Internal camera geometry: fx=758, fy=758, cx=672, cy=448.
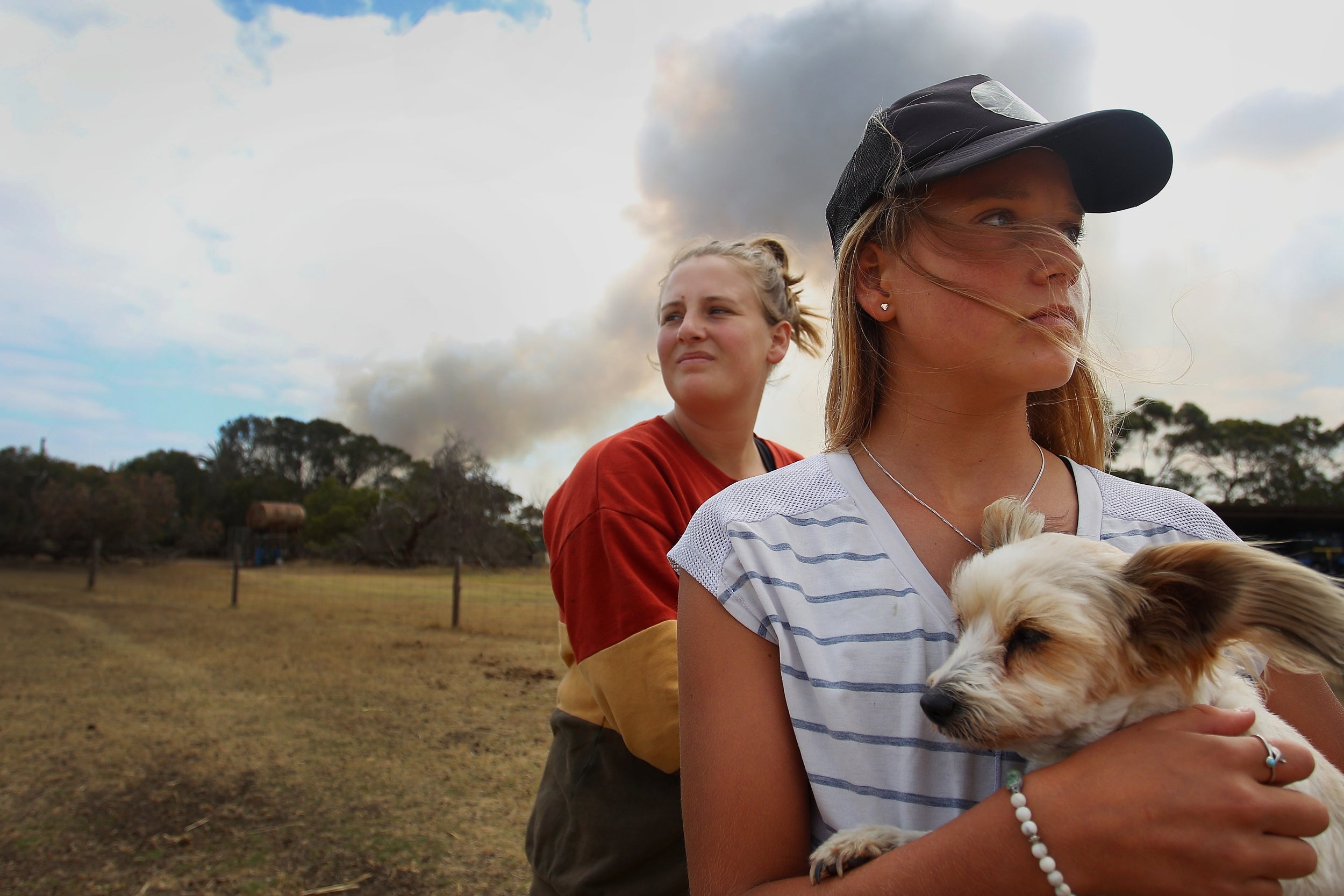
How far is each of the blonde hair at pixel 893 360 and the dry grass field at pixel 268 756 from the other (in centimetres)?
482

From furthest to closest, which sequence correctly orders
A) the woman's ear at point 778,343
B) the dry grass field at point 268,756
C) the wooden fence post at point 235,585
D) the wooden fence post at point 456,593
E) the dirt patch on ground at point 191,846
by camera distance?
the wooden fence post at point 235,585 → the wooden fence post at point 456,593 → the dry grass field at point 268,756 → the dirt patch on ground at point 191,846 → the woman's ear at point 778,343

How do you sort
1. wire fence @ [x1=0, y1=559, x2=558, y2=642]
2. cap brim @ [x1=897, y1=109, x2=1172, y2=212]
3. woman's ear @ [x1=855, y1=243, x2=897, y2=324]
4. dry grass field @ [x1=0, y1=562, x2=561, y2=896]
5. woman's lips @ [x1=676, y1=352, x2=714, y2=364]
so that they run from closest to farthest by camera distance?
cap brim @ [x1=897, y1=109, x2=1172, y2=212] → woman's ear @ [x1=855, y1=243, x2=897, y2=324] → woman's lips @ [x1=676, y1=352, x2=714, y2=364] → dry grass field @ [x1=0, y1=562, x2=561, y2=896] → wire fence @ [x1=0, y1=559, x2=558, y2=642]

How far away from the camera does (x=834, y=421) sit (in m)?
1.90

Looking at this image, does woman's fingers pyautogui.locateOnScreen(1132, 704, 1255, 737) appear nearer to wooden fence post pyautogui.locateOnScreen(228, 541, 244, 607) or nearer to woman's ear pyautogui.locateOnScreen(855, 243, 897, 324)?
woman's ear pyautogui.locateOnScreen(855, 243, 897, 324)

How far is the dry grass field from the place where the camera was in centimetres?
536

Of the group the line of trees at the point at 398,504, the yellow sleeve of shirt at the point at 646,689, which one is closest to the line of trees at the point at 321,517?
the line of trees at the point at 398,504

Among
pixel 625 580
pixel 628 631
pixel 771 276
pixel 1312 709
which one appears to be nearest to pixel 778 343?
pixel 771 276

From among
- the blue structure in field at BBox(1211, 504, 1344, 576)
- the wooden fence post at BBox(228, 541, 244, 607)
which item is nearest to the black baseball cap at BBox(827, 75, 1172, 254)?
the blue structure in field at BBox(1211, 504, 1344, 576)

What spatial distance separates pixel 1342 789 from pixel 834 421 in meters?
1.19

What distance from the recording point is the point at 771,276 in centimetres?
325

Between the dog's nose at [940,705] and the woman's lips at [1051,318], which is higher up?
the woman's lips at [1051,318]

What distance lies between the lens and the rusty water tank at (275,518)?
144ft

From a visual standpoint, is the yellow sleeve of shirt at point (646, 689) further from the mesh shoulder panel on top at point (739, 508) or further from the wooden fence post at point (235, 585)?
the wooden fence post at point (235, 585)

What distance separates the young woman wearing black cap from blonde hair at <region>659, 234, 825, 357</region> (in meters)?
1.32
